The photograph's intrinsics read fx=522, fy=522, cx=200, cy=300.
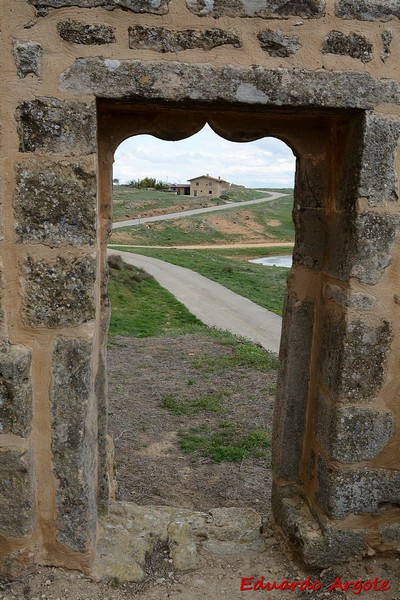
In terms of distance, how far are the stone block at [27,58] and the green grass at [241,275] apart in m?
11.0

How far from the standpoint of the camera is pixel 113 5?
209cm

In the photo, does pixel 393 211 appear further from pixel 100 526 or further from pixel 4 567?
pixel 4 567

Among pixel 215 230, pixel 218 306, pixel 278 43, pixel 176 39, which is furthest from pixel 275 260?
pixel 176 39

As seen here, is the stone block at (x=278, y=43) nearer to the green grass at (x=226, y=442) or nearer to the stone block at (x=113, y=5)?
the stone block at (x=113, y=5)

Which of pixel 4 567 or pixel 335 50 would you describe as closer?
pixel 335 50

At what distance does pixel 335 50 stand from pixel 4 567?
281 centimetres

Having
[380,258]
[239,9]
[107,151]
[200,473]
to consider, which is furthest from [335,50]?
[200,473]

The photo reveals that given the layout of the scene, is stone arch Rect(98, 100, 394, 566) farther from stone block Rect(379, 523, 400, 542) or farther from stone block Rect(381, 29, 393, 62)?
stone block Rect(381, 29, 393, 62)

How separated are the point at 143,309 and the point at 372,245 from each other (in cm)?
972

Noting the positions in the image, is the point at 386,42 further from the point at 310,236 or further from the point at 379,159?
the point at 310,236

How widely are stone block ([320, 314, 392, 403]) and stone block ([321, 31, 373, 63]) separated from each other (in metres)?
1.17

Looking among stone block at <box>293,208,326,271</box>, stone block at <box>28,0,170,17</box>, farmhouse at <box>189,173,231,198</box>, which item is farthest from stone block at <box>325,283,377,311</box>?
farmhouse at <box>189,173,231,198</box>

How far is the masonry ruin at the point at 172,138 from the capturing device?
84.2 inches

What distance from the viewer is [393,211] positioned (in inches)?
94.7
